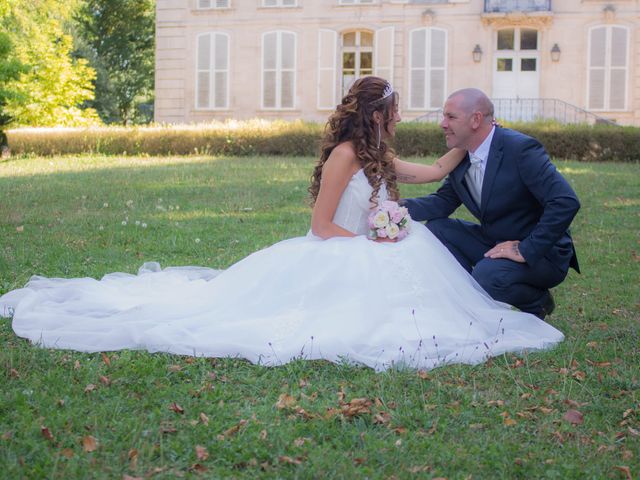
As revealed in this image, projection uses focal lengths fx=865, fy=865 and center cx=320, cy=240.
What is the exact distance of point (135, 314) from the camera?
4973mm

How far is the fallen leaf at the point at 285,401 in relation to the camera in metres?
3.70

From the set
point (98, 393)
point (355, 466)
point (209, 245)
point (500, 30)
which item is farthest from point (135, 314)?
point (500, 30)

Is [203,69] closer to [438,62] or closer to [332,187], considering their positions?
[438,62]

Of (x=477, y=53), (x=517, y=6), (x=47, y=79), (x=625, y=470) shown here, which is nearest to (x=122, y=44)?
(x=47, y=79)

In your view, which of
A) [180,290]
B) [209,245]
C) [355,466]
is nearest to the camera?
[355,466]

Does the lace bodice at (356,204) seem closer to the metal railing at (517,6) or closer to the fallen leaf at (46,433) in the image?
the fallen leaf at (46,433)

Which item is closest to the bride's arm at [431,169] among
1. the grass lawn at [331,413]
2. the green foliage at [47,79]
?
the grass lawn at [331,413]

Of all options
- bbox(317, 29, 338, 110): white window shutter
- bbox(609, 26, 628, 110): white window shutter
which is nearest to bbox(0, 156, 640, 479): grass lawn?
bbox(609, 26, 628, 110): white window shutter

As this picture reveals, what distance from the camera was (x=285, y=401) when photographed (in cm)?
374

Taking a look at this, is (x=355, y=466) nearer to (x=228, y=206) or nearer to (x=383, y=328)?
(x=383, y=328)

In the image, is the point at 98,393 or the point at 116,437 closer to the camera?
the point at 116,437

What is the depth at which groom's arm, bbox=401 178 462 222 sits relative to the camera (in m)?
5.72

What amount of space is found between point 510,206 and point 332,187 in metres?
1.09

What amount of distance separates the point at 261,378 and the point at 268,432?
2.29 ft
